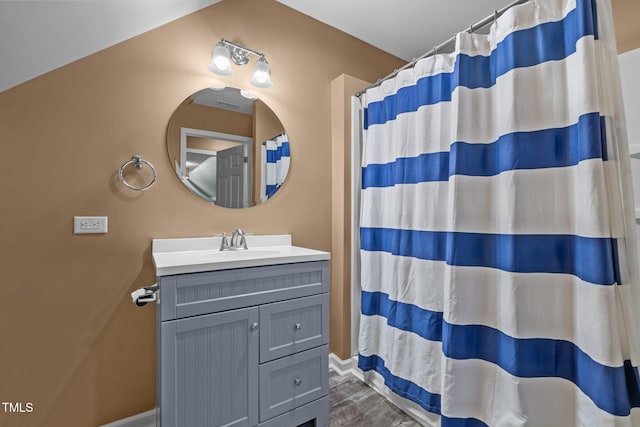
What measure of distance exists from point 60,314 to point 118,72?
4.25ft

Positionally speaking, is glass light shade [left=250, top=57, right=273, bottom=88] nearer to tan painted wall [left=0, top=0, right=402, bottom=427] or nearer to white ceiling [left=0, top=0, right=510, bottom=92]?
tan painted wall [left=0, top=0, right=402, bottom=427]

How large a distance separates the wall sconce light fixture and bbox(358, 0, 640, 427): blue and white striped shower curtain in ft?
3.27

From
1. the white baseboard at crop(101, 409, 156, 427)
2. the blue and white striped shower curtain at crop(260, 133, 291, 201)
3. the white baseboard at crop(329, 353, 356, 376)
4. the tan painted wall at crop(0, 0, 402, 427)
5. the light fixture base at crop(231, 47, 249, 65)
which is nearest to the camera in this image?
the tan painted wall at crop(0, 0, 402, 427)

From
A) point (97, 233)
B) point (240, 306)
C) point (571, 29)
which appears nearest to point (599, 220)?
point (571, 29)

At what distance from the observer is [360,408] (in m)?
1.67

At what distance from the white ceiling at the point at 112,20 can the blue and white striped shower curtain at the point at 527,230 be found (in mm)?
836

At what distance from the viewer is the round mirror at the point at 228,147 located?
1.64 metres

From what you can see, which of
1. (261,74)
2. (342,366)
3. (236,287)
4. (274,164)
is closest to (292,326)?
(236,287)

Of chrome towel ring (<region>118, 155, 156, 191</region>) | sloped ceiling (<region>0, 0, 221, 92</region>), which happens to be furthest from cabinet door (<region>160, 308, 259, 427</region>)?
sloped ceiling (<region>0, 0, 221, 92</region>)

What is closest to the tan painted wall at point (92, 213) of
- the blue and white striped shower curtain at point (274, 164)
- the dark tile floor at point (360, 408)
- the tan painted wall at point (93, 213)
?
the tan painted wall at point (93, 213)

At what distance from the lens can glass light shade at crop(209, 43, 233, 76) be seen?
1.61 metres

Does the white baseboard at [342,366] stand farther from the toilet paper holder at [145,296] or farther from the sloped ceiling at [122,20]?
the sloped ceiling at [122,20]

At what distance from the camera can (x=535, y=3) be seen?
1.12 metres

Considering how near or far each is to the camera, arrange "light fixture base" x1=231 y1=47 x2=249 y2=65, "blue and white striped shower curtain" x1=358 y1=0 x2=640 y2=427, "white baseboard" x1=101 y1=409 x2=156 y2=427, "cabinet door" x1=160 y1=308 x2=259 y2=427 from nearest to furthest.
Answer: "blue and white striped shower curtain" x1=358 y1=0 x2=640 y2=427
"cabinet door" x1=160 y1=308 x2=259 y2=427
"white baseboard" x1=101 y1=409 x2=156 y2=427
"light fixture base" x1=231 y1=47 x2=249 y2=65
